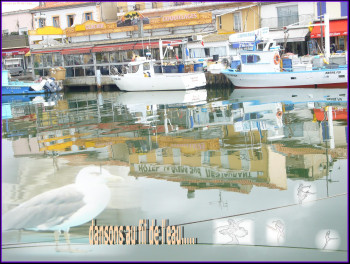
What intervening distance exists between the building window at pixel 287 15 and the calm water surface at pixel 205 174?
14.8 meters

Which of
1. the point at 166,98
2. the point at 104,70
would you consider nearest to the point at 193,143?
the point at 166,98

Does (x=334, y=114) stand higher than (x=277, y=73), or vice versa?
(x=277, y=73)

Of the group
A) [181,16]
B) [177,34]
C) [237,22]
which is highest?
[181,16]

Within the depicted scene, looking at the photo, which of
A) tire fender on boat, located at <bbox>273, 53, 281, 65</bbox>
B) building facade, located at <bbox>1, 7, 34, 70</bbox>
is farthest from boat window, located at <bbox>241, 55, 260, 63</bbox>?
building facade, located at <bbox>1, 7, 34, 70</bbox>

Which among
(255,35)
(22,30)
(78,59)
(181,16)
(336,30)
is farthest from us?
(22,30)

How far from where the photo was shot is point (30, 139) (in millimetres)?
13648

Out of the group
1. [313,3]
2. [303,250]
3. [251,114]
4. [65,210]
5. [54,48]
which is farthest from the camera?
[54,48]

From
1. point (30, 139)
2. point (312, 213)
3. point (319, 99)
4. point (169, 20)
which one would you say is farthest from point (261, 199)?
point (169, 20)

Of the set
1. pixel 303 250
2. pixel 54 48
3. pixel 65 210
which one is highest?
pixel 54 48

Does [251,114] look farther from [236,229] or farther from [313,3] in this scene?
[313,3]

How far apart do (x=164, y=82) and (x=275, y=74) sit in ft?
19.3

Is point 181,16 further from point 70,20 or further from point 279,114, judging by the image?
point 279,114

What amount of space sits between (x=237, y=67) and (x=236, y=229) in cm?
2097

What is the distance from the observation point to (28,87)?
30969 millimetres
